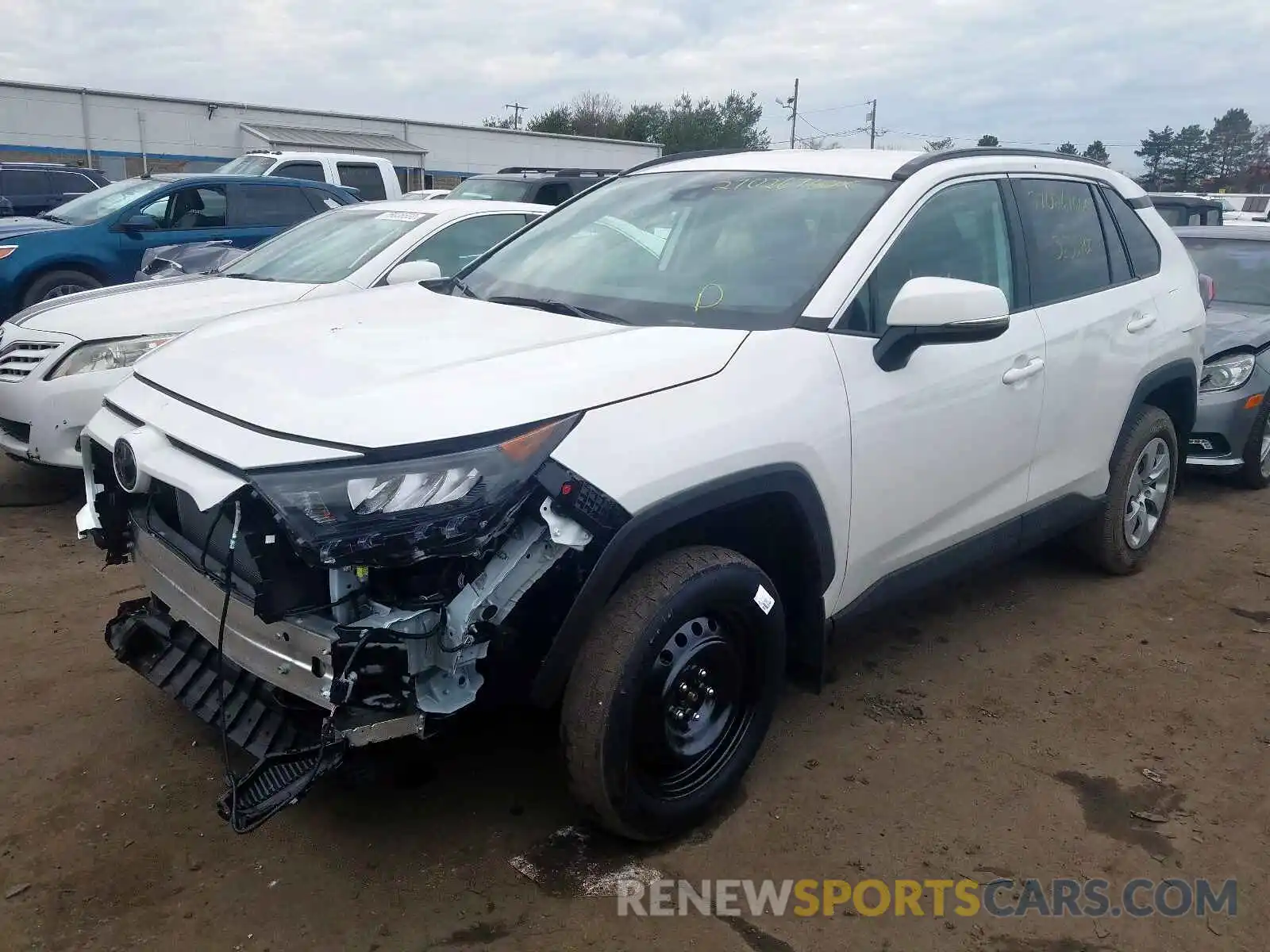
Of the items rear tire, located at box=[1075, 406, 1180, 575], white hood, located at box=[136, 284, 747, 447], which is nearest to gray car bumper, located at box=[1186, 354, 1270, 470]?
rear tire, located at box=[1075, 406, 1180, 575]

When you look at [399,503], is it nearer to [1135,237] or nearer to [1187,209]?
[1135,237]

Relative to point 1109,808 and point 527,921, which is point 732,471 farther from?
point 1109,808

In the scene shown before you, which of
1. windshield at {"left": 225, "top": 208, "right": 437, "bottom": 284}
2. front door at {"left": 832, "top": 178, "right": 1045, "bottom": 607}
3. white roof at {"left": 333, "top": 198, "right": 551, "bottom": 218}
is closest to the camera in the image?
front door at {"left": 832, "top": 178, "right": 1045, "bottom": 607}

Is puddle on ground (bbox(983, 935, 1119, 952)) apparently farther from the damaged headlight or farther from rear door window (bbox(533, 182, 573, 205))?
rear door window (bbox(533, 182, 573, 205))

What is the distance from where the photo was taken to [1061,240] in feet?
13.3

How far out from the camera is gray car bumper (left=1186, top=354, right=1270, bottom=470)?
6195 mm

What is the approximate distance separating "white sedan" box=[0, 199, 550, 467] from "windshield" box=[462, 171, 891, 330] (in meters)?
0.77

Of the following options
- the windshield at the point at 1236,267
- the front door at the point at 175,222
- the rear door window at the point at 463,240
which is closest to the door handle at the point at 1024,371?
the rear door window at the point at 463,240

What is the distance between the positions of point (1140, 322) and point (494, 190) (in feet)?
29.6

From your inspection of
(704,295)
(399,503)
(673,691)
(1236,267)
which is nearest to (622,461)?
(399,503)

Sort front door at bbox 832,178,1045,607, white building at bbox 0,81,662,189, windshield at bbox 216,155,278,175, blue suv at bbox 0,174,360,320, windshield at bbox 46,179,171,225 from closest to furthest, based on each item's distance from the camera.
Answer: front door at bbox 832,178,1045,607 < blue suv at bbox 0,174,360,320 < windshield at bbox 46,179,171,225 < windshield at bbox 216,155,278,175 < white building at bbox 0,81,662,189

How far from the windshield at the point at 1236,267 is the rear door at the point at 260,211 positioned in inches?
319

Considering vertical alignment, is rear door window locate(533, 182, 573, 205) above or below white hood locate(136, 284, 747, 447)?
above

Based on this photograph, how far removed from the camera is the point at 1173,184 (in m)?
42.3
